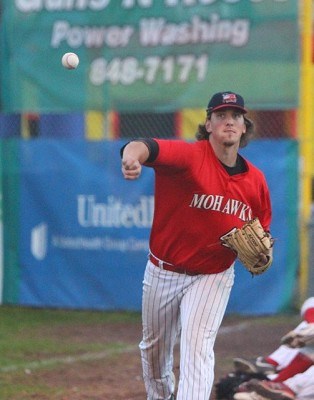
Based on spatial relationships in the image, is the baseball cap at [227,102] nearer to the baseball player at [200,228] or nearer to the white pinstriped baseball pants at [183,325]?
the baseball player at [200,228]

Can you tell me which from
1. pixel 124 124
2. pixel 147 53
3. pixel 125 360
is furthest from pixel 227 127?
pixel 124 124

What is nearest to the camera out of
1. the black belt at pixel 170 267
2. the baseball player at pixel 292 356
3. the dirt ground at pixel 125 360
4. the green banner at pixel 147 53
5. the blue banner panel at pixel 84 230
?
the black belt at pixel 170 267

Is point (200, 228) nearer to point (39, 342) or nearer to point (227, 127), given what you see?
point (227, 127)

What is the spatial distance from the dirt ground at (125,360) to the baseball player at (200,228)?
4.40 feet

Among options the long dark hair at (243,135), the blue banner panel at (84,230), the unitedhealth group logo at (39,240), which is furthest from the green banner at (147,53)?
the long dark hair at (243,135)

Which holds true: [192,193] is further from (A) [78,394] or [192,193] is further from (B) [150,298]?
(A) [78,394]

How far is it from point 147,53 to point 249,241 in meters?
5.18

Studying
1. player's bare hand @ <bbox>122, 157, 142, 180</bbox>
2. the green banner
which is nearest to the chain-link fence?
the green banner

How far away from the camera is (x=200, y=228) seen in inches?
225

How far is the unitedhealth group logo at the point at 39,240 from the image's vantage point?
1087 centimetres

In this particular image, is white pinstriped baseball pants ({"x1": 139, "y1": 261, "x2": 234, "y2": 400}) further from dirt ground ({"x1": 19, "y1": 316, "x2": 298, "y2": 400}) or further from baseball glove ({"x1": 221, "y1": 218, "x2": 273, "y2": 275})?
dirt ground ({"x1": 19, "y1": 316, "x2": 298, "y2": 400})

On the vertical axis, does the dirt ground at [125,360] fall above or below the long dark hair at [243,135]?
below

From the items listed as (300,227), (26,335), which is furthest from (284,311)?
(26,335)

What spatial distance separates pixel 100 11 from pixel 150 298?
211 inches
